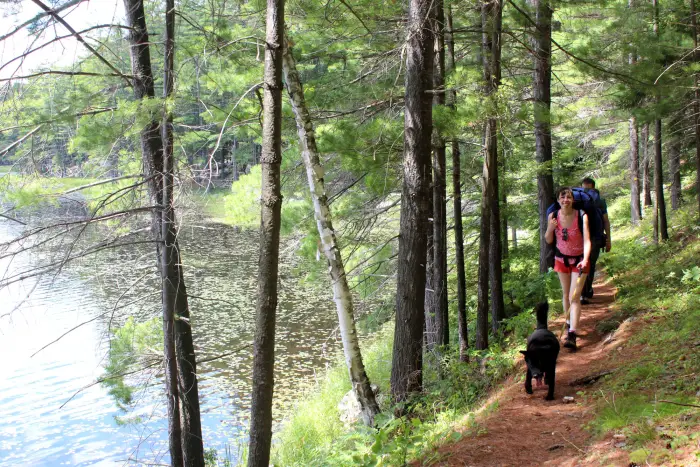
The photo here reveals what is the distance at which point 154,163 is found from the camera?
7.50 meters

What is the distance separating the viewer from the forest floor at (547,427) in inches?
159

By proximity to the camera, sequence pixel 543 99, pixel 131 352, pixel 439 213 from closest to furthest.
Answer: pixel 131 352 → pixel 439 213 → pixel 543 99

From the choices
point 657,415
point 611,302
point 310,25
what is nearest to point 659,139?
point 611,302

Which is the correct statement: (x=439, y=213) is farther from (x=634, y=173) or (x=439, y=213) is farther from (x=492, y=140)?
(x=634, y=173)

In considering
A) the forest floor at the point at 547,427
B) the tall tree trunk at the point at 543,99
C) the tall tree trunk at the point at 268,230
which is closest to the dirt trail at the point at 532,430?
the forest floor at the point at 547,427

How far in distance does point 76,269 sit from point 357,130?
51.9 ft

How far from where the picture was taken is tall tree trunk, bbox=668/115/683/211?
527 inches

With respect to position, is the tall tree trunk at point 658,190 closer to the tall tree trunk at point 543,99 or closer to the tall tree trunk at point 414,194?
the tall tree trunk at point 543,99

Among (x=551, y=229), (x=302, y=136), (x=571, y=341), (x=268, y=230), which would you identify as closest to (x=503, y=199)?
(x=551, y=229)

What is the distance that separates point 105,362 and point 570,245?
11.3m

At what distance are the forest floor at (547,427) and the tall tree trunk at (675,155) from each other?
8.22 meters

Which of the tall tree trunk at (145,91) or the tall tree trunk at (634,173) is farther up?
the tall tree trunk at (145,91)

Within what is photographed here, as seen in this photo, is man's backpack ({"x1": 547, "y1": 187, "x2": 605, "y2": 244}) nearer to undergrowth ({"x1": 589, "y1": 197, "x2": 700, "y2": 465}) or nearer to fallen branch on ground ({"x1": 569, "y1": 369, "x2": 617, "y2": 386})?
undergrowth ({"x1": 589, "y1": 197, "x2": 700, "y2": 465})

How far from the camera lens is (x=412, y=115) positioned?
6176mm
